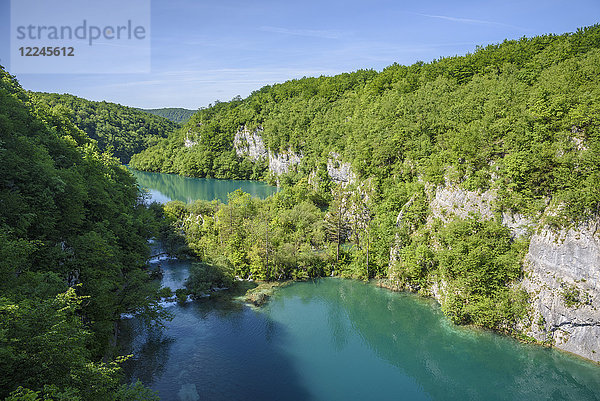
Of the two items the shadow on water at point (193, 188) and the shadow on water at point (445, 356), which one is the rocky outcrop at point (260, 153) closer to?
the shadow on water at point (193, 188)

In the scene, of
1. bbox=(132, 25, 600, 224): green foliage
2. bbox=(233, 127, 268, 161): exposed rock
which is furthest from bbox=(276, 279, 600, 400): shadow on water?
bbox=(233, 127, 268, 161): exposed rock

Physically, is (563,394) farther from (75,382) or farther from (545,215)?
(75,382)

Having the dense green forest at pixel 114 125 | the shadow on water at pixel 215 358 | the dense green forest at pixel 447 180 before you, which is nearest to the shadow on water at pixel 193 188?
the dense green forest at pixel 447 180

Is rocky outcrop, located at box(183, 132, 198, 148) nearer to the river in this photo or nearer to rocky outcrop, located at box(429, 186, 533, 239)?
the river

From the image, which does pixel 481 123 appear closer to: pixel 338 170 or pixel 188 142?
pixel 338 170

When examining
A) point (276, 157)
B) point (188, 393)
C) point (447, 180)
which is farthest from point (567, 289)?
point (276, 157)

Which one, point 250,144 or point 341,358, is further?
point 250,144

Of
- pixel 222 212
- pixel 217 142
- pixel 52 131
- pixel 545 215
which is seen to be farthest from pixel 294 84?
pixel 545 215
